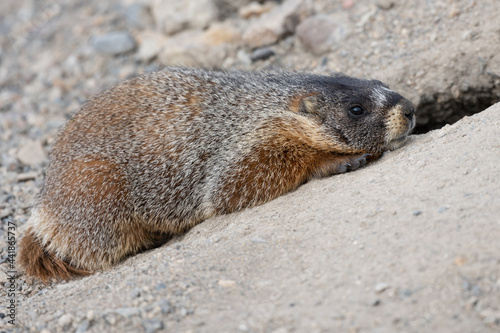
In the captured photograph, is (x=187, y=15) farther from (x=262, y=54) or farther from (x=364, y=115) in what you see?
(x=364, y=115)

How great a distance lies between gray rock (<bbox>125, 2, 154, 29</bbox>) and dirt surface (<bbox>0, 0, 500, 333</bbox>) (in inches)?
71.1

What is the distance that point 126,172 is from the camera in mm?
6203

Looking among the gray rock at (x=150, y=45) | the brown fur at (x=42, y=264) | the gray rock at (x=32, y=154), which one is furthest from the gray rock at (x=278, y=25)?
the brown fur at (x=42, y=264)

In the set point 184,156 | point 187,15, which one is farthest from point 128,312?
point 187,15

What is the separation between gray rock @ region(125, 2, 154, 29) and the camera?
11227mm

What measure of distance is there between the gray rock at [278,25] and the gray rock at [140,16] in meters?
2.73

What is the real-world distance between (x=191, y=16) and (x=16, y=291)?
20.8ft

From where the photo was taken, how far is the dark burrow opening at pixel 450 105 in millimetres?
7578

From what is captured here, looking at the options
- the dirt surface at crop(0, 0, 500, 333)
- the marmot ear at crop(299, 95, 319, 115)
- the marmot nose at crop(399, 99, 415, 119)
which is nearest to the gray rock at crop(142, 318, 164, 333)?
the dirt surface at crop(0, 0, 500, 333)

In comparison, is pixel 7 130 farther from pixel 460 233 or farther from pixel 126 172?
pixel 460 233

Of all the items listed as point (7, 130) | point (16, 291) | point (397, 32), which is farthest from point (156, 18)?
point (16, 291)

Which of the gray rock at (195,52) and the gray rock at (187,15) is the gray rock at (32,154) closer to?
the gray rock at (195,52)

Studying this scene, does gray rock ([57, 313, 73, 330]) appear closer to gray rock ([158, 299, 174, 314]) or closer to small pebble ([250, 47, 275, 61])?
gray rock ([158, 299, 174, 314])

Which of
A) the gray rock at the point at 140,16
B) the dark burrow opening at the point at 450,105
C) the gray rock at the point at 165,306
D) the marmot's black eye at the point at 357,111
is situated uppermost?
the marmot's black eye at the point at 357,111
